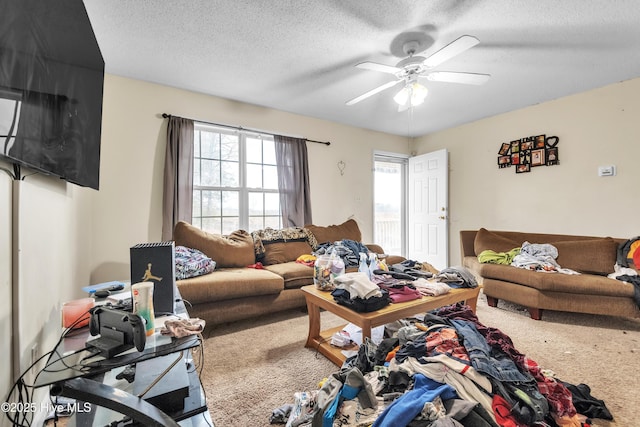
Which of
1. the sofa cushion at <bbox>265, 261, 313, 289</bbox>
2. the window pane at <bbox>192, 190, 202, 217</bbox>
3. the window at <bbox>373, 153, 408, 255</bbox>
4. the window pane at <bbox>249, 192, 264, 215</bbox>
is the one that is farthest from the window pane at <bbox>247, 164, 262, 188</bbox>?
the window at <bbox>373, 153, 408, 255</bbox>

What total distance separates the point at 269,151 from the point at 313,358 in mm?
2761

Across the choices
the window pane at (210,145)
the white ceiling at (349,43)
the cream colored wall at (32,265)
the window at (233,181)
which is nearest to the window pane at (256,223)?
the window at (233,181)

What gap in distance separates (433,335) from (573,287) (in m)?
2.01

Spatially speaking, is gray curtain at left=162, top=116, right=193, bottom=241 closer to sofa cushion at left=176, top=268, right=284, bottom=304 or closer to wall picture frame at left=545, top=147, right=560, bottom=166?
sofa cushion at left=176, top=268, right=284, bottom=304

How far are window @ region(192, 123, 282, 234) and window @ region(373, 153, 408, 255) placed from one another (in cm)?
222

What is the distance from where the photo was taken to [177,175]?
3.03 meters

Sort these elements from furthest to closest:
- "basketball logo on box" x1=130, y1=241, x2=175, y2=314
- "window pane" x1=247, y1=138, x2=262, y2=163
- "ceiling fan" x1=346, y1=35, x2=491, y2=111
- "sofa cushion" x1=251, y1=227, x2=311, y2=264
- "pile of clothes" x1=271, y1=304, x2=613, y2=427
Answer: "window pane" x1=247, y1=138, x2=262, y2=163 → "sofa cushion" x1=251, y1=227, x2=311, y2=264 → "ceiling fan" x1=346, y1=35, x2=491, y2=111 → "basketball logo on box" x1=130, y1=241, x2=175, y2=314 → "pile of clothes" x1=271, y1=304, x2=613, y2=427

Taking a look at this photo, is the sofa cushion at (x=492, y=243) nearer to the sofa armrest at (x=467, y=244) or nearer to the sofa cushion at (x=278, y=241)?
the sofa armrest at (x=467, y=244)

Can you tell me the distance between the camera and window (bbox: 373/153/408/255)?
517 cm

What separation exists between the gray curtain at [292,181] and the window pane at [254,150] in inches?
9.3

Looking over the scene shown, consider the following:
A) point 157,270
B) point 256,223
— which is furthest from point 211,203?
point 157,270

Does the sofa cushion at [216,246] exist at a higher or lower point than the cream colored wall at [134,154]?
lower

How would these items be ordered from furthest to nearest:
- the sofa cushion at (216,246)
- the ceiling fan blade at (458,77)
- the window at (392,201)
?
the window at (392,201) → the sofa cushion at (216,246) → the ceiling fan blade at (458,77)

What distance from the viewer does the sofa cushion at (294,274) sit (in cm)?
275
